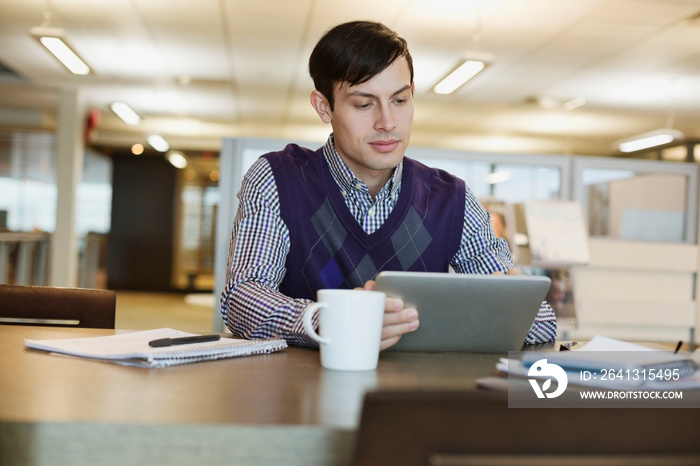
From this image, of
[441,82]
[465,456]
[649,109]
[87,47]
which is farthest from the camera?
[649,109]

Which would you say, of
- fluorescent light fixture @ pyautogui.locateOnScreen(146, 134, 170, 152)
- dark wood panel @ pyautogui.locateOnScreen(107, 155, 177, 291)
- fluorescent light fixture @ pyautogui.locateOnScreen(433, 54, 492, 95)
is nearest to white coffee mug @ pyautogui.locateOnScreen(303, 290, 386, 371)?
fluorescent light fixture @ pyautogui.locateOnScreen(433, 54, 492, 95)

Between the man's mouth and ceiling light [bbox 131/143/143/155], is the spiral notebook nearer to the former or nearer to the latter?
the man's mouth

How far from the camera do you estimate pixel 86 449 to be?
0.49 metres

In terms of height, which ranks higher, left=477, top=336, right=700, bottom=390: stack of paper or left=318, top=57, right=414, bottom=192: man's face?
left=318, top=57, right=414, bottom=192: man's face

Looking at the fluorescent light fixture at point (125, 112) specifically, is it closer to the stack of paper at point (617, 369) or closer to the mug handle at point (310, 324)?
the mug handle at point (310, 324)

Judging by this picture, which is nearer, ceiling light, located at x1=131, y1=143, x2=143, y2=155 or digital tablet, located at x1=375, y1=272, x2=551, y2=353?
digital tablet, located at x1=375, y1=272, x2=551, y2=353

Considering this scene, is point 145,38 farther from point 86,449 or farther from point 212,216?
point 212,216

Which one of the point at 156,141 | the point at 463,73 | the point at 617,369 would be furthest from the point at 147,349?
the point at 156,141

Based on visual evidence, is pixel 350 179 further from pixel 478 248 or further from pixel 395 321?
pixel 395 321

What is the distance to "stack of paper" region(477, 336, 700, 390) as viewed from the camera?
2.10ft

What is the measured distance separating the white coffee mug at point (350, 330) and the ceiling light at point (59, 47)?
414cm

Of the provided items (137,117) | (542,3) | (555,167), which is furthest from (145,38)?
(555,167)

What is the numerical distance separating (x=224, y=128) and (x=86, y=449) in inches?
382

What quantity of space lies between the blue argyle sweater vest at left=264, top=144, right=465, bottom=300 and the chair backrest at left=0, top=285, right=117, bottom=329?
355 mm
